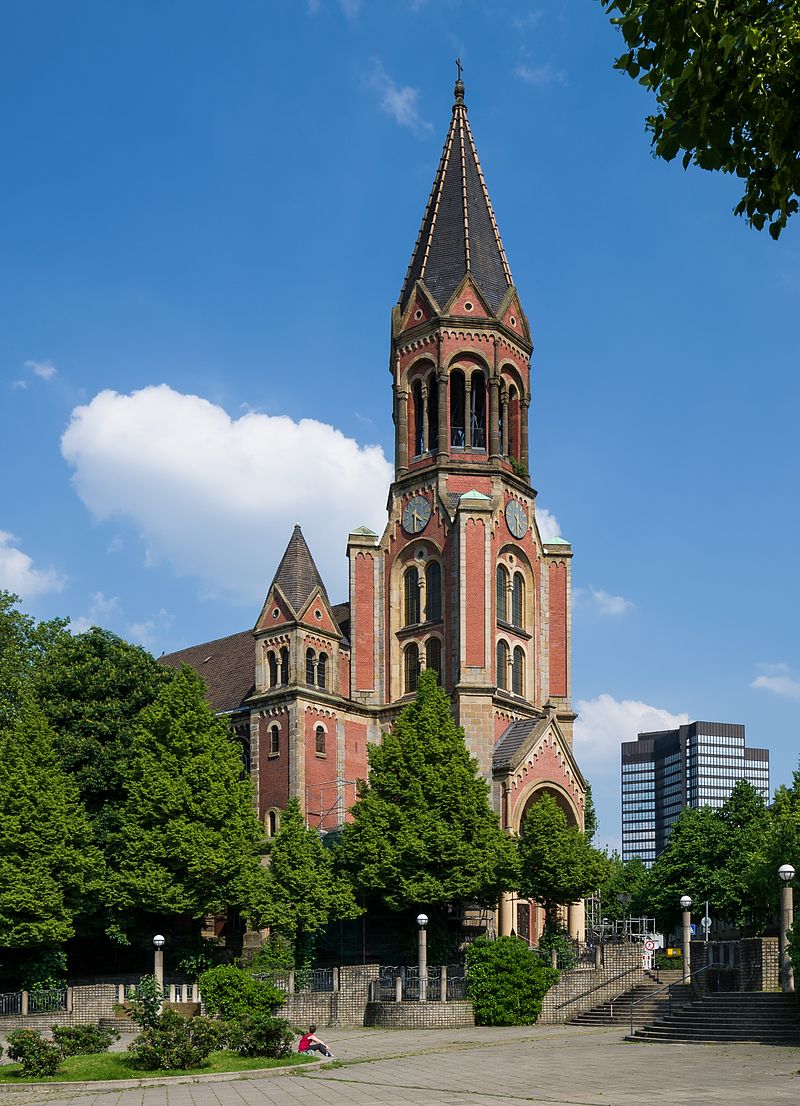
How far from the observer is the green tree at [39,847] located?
4741cm

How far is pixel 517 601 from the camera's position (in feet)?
221

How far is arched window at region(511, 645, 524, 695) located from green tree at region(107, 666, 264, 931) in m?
18.0

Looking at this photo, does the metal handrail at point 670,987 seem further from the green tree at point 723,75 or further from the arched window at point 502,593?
the green tree at point 723,75

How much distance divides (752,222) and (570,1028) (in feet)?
107

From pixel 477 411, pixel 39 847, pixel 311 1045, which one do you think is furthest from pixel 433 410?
pixel 311 1045

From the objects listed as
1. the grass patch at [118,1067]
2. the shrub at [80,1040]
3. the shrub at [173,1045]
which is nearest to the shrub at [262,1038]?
the grass patch at [118,1067]

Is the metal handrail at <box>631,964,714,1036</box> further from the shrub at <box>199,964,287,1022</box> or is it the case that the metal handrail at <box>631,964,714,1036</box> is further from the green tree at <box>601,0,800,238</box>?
the green tree at <box>601,0,800,238</box>

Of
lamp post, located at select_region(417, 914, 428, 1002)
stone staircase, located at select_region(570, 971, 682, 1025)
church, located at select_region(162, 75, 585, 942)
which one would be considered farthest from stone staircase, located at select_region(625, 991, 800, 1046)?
church, located at select_region(162, 75, 585, 942)

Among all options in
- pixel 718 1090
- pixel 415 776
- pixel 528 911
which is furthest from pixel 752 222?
pixel 528 911

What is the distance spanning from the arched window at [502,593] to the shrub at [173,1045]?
39.2 metres

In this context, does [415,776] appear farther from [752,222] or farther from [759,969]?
[752,222]

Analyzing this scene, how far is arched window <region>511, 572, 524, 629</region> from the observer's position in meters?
66.8

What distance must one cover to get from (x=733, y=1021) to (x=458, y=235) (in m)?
48.0

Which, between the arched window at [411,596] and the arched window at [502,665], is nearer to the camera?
the arched window at [502,665]
